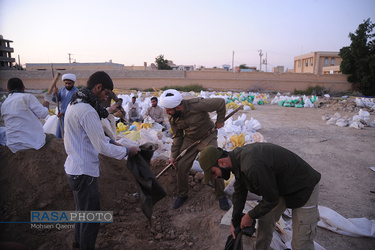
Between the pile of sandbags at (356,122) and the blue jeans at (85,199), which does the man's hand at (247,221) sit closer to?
the blue jeans at (85,199)

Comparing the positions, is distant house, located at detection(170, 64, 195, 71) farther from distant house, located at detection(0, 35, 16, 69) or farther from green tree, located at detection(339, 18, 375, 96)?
distant house, located at detection(0, 35, 16, 69)

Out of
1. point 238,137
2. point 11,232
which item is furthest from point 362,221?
point 11,232

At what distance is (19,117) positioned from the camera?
→ 321 cm

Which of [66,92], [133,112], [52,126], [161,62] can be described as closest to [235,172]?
[66,92]

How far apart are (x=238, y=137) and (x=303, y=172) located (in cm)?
331

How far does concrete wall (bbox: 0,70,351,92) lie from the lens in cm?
2088

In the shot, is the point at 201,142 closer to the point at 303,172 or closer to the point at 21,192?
the point at 303,172

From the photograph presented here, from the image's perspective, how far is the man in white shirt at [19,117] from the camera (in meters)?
3.17

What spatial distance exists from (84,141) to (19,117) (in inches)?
72.0

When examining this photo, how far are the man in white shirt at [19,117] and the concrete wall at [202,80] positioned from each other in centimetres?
1851

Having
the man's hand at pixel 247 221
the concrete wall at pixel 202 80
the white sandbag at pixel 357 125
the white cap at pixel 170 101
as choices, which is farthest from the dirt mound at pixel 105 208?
the concrete wall at pixel 202 80

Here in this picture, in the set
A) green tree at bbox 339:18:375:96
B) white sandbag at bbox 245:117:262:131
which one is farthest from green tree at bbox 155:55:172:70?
white sandbag at bbox 245:117:262:131

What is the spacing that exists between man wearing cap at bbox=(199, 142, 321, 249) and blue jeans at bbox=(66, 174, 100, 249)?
97cm

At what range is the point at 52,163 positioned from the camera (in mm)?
3230
